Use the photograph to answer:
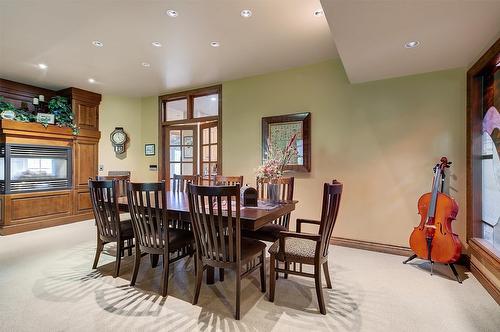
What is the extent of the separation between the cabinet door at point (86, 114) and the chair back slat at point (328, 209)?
5.14 meters

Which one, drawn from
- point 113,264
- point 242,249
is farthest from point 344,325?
point 113,264

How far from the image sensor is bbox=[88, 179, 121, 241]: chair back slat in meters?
2.50

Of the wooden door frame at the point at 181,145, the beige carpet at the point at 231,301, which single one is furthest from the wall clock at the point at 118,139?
the beige carpet at the point at 231,301

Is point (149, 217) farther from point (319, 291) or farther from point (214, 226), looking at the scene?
point (319, 291)

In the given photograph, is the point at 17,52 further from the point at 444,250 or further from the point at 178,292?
the point at 444,250

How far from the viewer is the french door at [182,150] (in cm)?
524

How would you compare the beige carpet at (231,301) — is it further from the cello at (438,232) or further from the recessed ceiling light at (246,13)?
the recessed ceiling light at (246,13)

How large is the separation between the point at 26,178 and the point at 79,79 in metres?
1.95

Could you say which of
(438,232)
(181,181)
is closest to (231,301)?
(181,181)

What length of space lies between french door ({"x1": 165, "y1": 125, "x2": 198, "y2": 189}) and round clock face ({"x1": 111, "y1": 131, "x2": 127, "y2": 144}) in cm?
102

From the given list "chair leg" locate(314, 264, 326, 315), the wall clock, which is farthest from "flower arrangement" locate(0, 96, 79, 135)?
"chair leg" locate(314, 264, 326, 315)

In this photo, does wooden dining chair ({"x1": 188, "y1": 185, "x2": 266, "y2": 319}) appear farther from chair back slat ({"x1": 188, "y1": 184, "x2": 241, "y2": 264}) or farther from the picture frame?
the picture frame

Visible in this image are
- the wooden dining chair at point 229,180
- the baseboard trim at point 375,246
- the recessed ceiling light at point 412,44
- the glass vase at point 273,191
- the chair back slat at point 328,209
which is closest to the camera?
the chair back slat at point 328,209

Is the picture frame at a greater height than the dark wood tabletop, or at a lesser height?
greater
